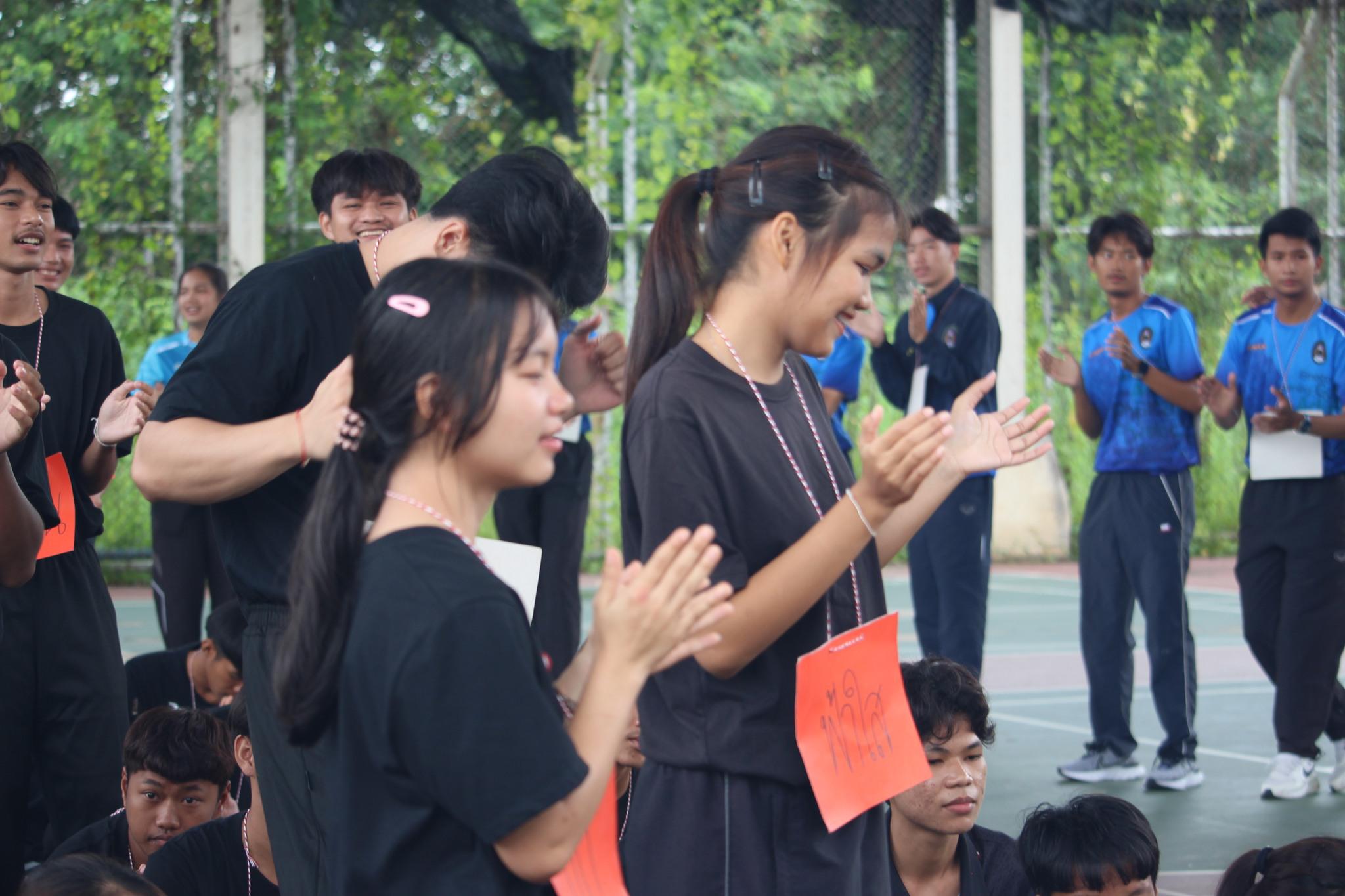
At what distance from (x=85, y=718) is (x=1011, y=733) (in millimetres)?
4048

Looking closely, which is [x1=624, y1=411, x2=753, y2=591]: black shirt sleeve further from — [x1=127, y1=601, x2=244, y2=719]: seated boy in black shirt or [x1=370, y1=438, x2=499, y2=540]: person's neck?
[x1=127, y1=601, x2=244, y2=719]: seated boy in black shirt

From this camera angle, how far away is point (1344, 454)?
5.37 m

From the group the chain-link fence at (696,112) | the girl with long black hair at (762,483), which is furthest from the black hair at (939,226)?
the chain-link fence at (696,112)

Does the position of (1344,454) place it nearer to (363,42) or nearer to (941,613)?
(941,613)

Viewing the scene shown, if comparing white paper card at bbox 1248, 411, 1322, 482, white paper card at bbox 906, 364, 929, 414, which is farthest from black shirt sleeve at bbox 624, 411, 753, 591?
white paper card at bbox 906, 364, 929, 414

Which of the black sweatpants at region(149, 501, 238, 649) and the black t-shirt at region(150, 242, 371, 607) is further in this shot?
the black sweatpants at region(149, 501, 238, 649)

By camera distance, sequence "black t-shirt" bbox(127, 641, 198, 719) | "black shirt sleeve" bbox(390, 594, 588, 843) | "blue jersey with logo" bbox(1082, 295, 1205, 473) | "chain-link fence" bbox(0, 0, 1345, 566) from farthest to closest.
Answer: "chain-link fence" bbox(0, 0, 1345, 566), "blue jersey with logo" bbox(1082, 295, 1205, 473), "black t-shirt" bbox(127, 641, 198, 719), "black shirt sleeve" bbox(390, 594, 588, 843)

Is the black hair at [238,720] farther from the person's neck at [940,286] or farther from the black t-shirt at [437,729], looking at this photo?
the person's neck at [940,286]

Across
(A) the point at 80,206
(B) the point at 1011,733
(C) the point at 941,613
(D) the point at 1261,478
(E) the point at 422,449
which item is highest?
(A) the point at 80,206

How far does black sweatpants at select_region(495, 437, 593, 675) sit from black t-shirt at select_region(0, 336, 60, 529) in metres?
3.35

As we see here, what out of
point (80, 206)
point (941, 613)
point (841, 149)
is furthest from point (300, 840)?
point (80, 206)

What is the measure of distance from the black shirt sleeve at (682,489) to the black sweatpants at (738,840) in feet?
0.99

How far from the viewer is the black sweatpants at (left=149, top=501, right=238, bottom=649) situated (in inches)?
253

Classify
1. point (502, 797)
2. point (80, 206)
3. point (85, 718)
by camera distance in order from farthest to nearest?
1. point (80, 206)
2. point (85, 718)
3. point (502, 797)
